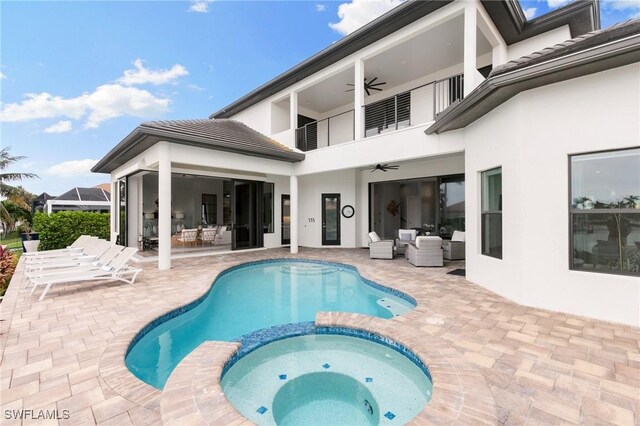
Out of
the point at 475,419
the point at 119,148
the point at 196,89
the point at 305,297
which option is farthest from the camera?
Answer: the point at 196,89

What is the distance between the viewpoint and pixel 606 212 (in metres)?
4.96

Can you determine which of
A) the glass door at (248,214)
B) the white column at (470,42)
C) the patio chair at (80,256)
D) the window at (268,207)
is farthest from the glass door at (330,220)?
the patio chair at (80,256)

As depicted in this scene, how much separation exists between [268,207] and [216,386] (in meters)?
12.2

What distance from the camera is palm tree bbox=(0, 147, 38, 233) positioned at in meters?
20.3

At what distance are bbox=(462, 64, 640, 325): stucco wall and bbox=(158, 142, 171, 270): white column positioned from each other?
9308mm

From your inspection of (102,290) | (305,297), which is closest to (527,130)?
(305,297)

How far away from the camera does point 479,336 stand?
4266 mm

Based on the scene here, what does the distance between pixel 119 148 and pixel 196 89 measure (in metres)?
23.7

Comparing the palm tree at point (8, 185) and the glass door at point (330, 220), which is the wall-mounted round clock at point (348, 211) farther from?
the palm tree at point (8, 185)

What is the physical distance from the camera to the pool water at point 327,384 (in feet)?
10.0

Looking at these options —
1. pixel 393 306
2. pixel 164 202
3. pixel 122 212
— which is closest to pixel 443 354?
pixel 393 306

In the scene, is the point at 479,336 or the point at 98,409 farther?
the point at 479,336

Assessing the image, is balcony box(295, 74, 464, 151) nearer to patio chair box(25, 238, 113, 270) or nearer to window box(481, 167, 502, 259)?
window box(481, 167, 502, 259)

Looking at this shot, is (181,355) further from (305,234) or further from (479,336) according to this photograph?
(305,234)
